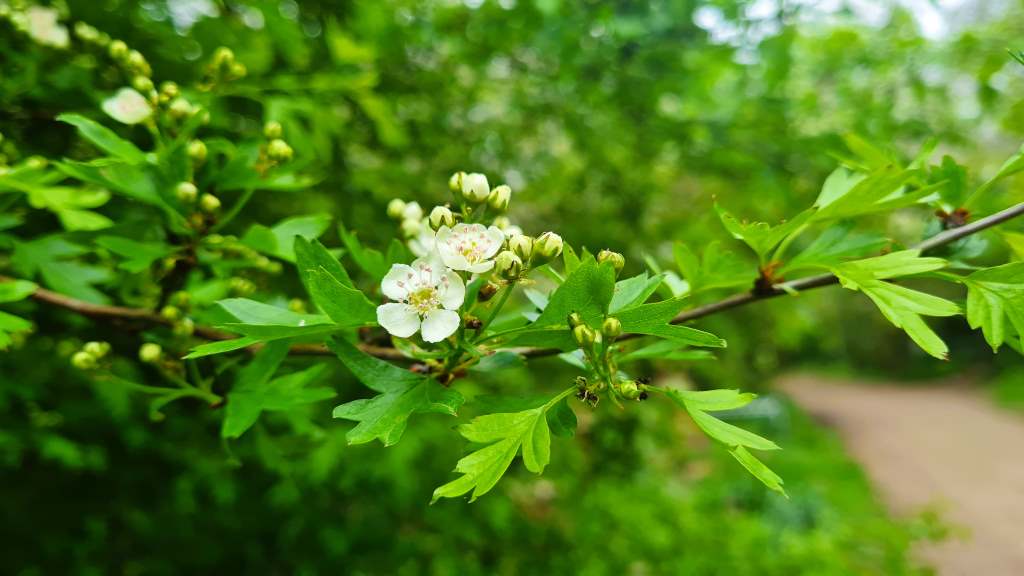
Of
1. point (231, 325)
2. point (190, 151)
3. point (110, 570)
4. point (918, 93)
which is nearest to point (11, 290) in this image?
point (190, 151)

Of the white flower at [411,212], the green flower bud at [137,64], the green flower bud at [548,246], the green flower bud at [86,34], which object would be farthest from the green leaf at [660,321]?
the green flower bud at [86,34]

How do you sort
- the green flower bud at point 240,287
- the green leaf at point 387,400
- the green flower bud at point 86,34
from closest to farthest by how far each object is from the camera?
the green leaf at point 387,400, the green flower bud at point 240,287, the green flower bud at point 86,34

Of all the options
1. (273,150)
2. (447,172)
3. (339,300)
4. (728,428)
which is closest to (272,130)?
(273,150)

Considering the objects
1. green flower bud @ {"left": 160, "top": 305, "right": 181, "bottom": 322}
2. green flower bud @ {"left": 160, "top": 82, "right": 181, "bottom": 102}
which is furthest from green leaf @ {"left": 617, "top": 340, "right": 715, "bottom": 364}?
green flower bud @ {"left": 160, "top": 82, "right": 181, "bottom": 102}

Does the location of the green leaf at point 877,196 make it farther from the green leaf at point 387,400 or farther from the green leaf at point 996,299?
the green leaf at point 387,400

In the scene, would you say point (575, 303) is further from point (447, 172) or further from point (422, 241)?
point (447, 172)

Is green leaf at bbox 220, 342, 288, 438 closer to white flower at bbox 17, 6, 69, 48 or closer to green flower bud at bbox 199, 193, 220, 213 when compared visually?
green flower bud at bbox 199, 193, 220, 213

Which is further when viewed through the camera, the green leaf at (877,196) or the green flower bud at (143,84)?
the green flower bud at (143,84)

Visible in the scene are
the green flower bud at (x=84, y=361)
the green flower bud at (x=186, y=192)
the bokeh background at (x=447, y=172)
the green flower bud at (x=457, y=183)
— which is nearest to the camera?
the green flower bud at (x=457, y=183)

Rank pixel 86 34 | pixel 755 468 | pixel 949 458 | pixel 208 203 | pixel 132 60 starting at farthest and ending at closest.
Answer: pixel 949 458, pixel 86 34, pixel 132 60, pixel 208 203, pixel 755 468
